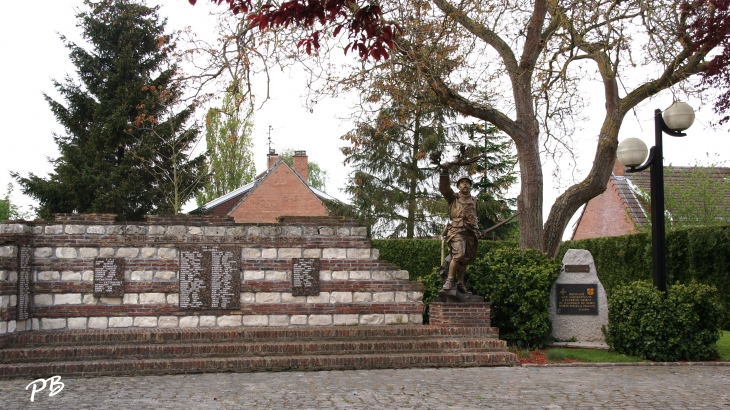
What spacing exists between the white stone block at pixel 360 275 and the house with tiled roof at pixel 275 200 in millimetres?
23240

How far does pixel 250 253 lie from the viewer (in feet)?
39.3

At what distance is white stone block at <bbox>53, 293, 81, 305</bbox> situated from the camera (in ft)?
37.6

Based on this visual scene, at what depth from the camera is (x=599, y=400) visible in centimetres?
819

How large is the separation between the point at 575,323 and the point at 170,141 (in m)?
17.7

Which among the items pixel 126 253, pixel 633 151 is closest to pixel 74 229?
pixel 126 253

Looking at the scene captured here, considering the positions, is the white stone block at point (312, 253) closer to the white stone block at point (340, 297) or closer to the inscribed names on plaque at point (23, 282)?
the white stone block at point (340, 297)

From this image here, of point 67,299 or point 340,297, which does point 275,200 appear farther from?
point 67,299

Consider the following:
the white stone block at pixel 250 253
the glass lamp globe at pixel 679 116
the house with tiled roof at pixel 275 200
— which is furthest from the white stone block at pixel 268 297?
the house with tiled roof at pixel 275 200

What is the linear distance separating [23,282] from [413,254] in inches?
624

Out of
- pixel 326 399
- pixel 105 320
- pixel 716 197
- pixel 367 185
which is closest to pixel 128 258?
pixel 105 320

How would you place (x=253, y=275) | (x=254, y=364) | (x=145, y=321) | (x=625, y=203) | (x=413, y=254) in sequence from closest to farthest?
(x=254, y=364), (x=145, y=321), (x=253, y=275), (x=413, y=254), (x=625, y=203)

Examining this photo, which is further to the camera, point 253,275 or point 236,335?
point 253,275

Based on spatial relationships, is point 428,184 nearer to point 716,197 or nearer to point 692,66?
point 716,197

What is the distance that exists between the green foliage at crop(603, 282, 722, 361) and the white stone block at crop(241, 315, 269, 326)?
5960mm
